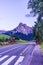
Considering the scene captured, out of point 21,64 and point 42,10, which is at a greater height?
point 42,10

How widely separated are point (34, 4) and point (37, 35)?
82706mm

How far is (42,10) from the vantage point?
19656 mm

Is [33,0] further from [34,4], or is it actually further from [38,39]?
[38,39]

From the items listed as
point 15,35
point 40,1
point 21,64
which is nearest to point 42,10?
point 40,1

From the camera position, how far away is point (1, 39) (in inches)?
3455

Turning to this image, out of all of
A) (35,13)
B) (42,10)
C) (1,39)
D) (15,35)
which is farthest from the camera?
(15,35)

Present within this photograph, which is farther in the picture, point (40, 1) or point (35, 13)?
point (35, 13)

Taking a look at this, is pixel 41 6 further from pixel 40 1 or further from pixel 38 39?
pixel 38 39

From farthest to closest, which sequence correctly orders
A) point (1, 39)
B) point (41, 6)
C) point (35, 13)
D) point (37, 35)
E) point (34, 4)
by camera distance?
point (37, 35) → point (1, 39) → point (35, 13) → point (34, 4) → point (41, 6)

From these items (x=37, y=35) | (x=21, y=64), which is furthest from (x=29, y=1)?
(x=37, y=35)

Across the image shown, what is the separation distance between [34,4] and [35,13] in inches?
63.9

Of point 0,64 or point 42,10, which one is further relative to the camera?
point 42,10

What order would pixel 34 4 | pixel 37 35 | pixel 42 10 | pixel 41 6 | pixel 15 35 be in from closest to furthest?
pixel 41 6, pixel 42 10, pixel 34 4, pixel 37 35, pixel 15 35

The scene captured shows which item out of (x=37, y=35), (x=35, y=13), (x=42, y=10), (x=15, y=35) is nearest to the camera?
(x=42, y=10)
